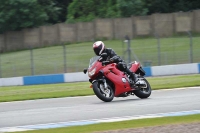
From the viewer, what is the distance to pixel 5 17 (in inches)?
1858

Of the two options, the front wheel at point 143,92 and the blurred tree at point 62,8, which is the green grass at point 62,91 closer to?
the front wheel at point 143,92

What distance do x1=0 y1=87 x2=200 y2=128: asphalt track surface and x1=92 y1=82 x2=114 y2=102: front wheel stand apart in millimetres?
→ 151

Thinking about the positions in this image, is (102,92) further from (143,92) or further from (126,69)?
(143,92)

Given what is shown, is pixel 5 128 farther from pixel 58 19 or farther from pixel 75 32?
pixel 58 19

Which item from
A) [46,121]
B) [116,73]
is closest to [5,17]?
[116,73]

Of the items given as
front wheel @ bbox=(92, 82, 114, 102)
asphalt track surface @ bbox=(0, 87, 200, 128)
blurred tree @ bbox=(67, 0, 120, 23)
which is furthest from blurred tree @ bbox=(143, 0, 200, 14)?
front wheel @ bbox=(92, 82, 114, 102)

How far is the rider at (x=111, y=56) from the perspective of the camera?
13.8 meters

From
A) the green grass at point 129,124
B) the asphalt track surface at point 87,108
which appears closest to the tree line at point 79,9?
the asphalt track surface at point 87,108

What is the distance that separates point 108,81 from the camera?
1382 centimetres

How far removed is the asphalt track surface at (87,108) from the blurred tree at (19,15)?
3225 cm

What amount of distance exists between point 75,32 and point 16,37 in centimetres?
493

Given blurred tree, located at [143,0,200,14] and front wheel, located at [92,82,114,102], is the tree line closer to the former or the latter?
blurred tree, located at [143,0,200,14]

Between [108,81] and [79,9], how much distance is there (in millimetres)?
39842

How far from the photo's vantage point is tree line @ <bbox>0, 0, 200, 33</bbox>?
4728cm
